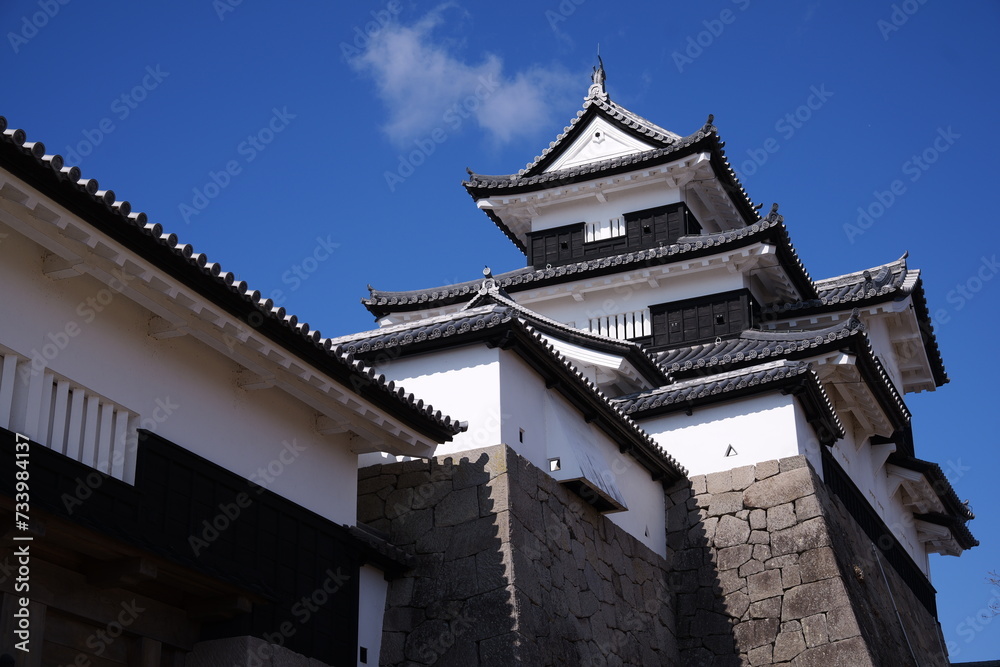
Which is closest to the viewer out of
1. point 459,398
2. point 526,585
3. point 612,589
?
point 526,585

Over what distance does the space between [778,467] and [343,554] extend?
7155mm

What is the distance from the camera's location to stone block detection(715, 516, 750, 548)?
15.4 m

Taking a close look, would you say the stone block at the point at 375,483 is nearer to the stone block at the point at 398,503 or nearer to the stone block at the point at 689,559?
the stone block at the point at 398,503

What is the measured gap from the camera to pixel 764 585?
1478 cm

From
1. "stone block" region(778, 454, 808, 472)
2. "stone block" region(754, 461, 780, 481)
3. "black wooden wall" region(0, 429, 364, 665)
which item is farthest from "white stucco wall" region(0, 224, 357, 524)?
"stone block" region(778, 454, 808, 472)

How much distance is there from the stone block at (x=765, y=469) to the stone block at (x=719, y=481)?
0.35 m

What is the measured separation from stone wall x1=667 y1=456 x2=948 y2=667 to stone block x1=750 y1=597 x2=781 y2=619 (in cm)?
1

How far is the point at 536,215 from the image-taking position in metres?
22.4

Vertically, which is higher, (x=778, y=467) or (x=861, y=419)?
(x=861, y=419)

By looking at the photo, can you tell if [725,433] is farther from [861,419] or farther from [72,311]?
[72,311]

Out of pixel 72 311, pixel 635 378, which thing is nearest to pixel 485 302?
pixel 635 378

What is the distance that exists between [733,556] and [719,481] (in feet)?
3.53

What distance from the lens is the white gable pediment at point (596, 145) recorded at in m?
22.4

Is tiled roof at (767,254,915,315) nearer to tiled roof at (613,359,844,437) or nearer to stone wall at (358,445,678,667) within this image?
tiled roof at (613,359,844,437)
